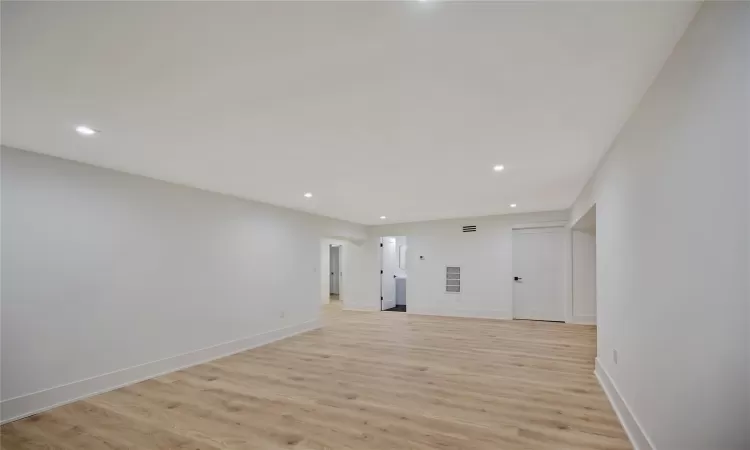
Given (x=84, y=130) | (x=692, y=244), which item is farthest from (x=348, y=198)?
(x=692, y=244)

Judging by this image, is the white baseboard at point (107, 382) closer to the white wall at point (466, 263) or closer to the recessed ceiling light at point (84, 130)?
the recessed ceiling light at point (84, 130)

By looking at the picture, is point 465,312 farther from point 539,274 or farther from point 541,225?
point 541,225

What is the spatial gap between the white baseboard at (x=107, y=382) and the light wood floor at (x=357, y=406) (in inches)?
5.0

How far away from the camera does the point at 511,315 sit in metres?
8.34

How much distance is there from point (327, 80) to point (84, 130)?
213 centimetres

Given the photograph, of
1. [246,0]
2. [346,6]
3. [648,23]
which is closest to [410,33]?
[346,6]

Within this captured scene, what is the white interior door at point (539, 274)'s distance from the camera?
803 cm

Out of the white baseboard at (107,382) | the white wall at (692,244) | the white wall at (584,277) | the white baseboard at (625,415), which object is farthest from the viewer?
the white wall at (584,277)

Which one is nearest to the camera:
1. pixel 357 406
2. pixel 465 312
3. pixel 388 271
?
pixel 357 406

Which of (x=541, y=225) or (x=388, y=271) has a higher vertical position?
(x=541, y=225)

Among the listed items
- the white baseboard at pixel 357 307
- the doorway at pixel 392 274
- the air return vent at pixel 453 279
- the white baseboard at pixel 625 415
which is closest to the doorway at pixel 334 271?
the doorway at pixel 392 274

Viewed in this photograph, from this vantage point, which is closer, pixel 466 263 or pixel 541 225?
pixel 541 225

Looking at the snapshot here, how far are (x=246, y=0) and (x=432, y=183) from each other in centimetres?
374

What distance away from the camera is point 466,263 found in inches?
350
